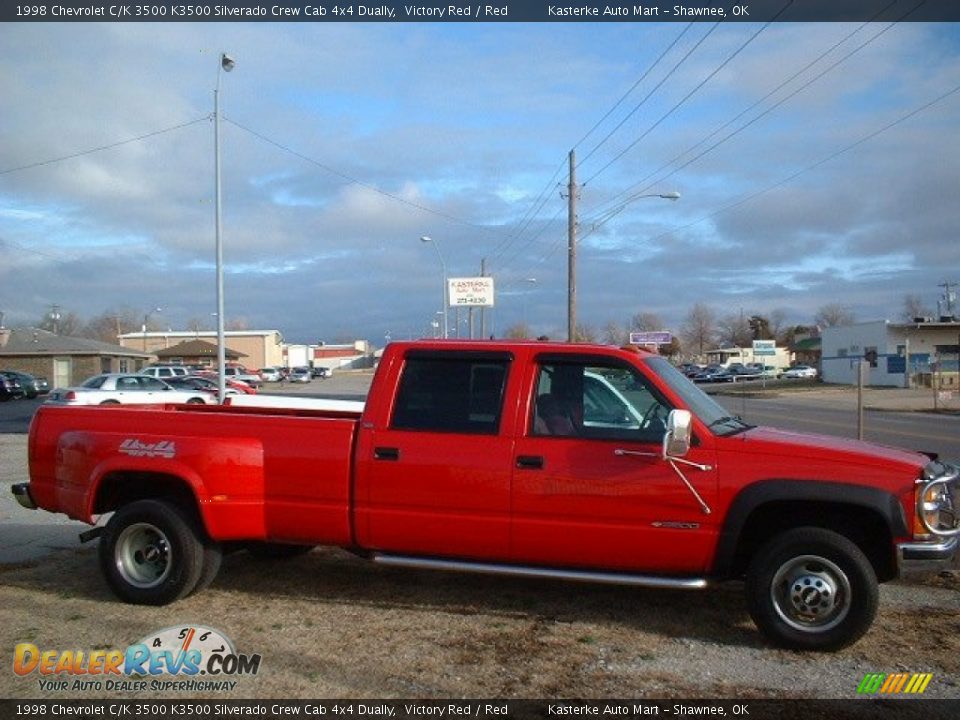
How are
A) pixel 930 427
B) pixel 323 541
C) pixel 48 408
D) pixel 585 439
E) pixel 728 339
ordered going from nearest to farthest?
pixel 585 439 → pixel 323 541 → pixel 48 408 → pixel 930 427 → pixel 728 339

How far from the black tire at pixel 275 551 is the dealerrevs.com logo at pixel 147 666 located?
1.63 meters

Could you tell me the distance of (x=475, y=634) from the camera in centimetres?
526

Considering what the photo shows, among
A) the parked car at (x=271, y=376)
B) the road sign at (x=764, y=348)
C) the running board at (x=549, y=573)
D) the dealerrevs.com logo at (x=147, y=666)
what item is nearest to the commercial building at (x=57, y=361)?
the parked car at (x=271, y=376)

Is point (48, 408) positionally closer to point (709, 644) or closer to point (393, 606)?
point (393, 606)

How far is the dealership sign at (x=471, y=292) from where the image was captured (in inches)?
2240

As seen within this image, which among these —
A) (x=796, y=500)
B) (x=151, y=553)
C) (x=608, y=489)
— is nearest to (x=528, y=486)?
(x=608, y=489)

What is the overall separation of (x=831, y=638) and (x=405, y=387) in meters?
3.05

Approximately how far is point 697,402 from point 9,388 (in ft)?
146

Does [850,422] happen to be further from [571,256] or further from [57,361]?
[57,361]

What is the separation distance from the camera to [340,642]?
513 cm

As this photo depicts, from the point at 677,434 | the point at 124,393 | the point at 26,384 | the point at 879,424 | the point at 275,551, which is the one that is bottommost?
the point at 879,424

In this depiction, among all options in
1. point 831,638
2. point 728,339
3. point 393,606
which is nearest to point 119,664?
point 393,606

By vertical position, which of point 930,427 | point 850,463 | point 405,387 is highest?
point 405,387

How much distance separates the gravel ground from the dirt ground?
0.04ft
